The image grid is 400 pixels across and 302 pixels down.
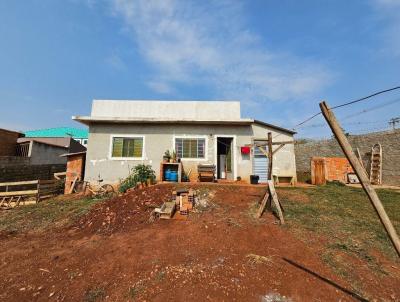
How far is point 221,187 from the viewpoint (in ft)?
32.2

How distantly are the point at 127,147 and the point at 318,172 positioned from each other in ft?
38.2

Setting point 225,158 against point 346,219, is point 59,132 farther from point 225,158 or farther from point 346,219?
point 346,219

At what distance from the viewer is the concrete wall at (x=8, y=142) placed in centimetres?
1653

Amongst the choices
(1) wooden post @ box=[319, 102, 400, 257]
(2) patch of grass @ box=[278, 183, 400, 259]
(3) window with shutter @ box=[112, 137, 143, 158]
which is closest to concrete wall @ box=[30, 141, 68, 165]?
(3) window with shutter @ box=[112, 137, 143, 158]

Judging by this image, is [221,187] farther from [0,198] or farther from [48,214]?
[0,198]

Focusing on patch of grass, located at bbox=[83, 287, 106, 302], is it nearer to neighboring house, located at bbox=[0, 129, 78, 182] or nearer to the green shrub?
the green shrub

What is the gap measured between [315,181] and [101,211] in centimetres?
1229

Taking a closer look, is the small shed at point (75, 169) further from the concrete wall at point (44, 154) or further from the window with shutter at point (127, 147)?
the concrete wall at point (44, 154)

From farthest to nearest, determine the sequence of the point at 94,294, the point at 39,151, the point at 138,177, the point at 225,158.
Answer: the point at 39,151
the point at 225,158
the point at 138,177
the point at 94,294

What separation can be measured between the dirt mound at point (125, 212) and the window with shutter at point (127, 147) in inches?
138

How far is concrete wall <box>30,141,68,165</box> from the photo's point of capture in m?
17.3

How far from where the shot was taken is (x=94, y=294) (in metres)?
3.68

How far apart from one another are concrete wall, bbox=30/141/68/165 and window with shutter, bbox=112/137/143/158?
9.54 meters

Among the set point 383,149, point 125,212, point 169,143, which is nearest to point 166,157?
point 169,143
